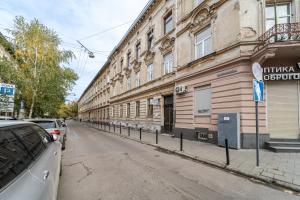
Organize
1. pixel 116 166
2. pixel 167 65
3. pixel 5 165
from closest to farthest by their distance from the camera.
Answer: pixel 5 165 → pixel 116 166 → pixel 167 65

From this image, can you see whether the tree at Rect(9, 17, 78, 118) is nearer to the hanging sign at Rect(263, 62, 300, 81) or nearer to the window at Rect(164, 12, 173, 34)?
the window at Rect(164, 12, 173, 34)

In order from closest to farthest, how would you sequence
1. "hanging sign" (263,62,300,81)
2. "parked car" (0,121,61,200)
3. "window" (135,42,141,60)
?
"parked car" (0,121,61,200) → "hanging sign" (263,62,300,81) → "window" (135,42,141,60)

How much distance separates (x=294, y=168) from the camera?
6.31 metres

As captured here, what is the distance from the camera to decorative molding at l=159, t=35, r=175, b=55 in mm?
17070

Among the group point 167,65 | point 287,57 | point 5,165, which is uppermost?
point 167,65

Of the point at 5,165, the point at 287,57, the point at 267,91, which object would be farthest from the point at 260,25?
the point at 5,165

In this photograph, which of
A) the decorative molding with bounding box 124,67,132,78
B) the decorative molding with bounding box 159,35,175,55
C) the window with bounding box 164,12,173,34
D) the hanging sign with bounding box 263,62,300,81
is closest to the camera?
the hanging sign with bounding box 263,62,300,81

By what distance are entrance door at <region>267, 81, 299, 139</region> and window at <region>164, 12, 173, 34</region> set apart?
1047cm

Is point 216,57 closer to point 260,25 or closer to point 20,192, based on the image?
point 260,25

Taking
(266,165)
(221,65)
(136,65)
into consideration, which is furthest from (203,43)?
(136,65)

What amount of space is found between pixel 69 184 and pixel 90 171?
48.7 inches

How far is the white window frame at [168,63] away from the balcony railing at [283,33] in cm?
860

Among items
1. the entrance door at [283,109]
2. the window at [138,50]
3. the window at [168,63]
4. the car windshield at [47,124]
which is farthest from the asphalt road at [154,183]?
the window at [138,50]

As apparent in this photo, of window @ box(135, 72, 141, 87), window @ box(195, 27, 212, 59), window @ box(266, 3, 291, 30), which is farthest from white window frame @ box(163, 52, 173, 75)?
window @ box(266, 3, 291, 30)
